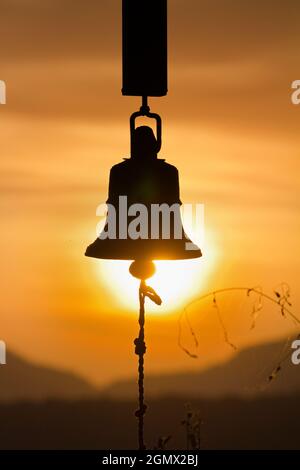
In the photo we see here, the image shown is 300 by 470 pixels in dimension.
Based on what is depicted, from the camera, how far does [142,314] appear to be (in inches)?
305

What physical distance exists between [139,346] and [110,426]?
290 centimetres

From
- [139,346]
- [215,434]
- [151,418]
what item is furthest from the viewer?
Answer: [215,434]

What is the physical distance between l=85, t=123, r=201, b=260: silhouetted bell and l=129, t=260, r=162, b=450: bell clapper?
0.40 ft

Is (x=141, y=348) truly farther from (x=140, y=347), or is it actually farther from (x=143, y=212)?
(x=143, y=212)

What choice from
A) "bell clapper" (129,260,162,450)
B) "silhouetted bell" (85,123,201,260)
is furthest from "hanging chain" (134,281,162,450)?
"silhouetted bell" (85,123,201,260)

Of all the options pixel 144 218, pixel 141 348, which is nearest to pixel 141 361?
pixel 141 348

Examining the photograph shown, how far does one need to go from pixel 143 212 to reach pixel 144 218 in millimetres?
31

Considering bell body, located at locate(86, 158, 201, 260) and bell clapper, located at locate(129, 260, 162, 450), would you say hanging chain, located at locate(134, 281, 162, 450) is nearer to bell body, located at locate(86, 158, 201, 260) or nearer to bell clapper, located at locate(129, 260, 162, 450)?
bell clapper, located at locate(129, 260, 162, 450)

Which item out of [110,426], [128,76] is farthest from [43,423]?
[128,76]

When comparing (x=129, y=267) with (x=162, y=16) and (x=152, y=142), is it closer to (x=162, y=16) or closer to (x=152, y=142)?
(x=152, y=142)

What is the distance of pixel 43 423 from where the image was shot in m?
10.7

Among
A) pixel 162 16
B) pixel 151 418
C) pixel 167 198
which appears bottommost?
pixel 151 418

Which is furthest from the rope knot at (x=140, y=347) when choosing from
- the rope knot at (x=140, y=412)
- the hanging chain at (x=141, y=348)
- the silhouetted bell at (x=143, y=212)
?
the silhouetted bell at (x=143, y=212)
